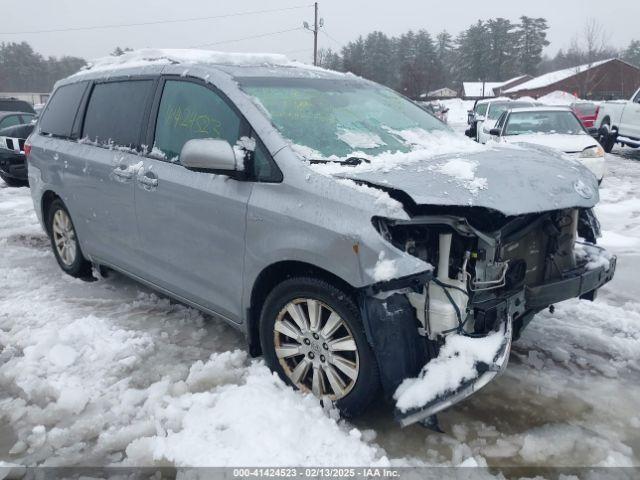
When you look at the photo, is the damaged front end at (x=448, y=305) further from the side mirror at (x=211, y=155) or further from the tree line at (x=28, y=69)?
the tree line at (x=28, y=69)

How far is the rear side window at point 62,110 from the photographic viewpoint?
4.79m

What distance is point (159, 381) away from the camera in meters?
3.35

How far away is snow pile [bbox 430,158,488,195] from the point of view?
8.84ft

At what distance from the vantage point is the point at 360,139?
11.0 ft

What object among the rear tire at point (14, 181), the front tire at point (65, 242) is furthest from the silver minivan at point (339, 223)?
the rear tire at point (14, 181)

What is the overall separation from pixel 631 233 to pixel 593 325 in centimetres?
335

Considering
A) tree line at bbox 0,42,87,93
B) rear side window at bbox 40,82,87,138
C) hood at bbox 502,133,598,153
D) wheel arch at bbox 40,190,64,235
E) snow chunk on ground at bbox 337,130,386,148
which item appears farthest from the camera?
tree line at bbox 0,42,87,93

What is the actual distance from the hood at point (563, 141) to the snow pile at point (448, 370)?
7142mm

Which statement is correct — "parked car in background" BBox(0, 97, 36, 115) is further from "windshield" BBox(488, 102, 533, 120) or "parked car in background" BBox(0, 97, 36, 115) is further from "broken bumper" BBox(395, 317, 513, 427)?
"broken bumper" BBox(395, 317, 513, 427)

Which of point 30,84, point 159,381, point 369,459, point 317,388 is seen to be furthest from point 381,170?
point 30,84

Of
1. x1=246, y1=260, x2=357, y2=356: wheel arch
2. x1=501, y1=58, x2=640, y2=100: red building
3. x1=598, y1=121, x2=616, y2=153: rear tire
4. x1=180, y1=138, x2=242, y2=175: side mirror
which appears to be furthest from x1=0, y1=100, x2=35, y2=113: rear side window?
x1=501, y1=58, x2=640, y2=100: red building

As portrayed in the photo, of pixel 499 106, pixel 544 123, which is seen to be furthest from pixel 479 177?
pixel 499 106

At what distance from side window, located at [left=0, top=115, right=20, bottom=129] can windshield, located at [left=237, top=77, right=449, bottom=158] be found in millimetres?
10432

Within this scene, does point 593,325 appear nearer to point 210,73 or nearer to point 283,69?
point 283,69
